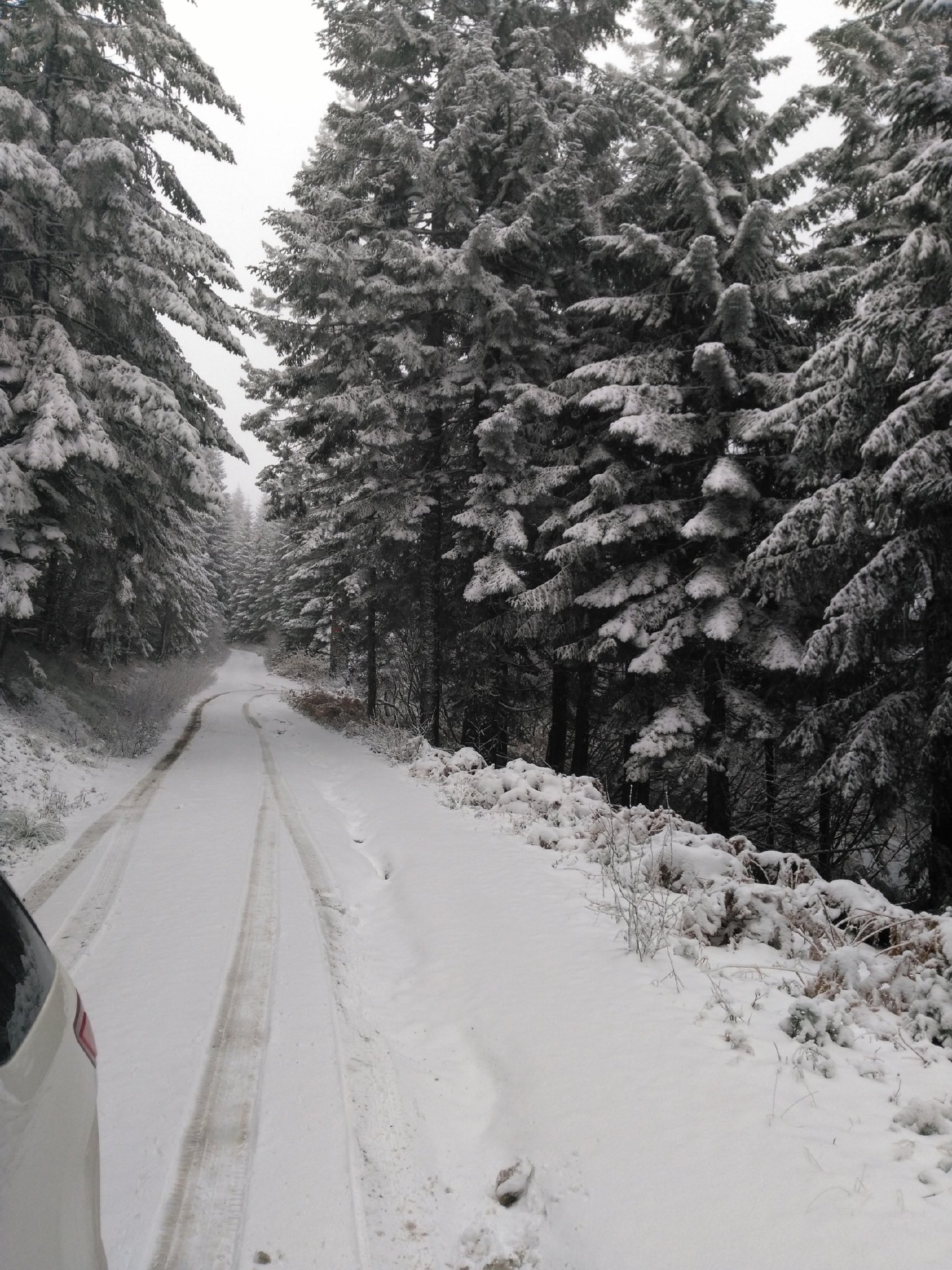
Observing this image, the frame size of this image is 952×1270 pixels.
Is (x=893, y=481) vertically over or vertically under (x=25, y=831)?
over

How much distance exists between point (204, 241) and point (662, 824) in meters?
14.1

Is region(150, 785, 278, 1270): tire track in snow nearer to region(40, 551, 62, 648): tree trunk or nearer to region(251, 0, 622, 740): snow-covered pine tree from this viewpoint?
region(251, 0, 622, 740): snow-covered pine tree

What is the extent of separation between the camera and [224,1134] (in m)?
3.12

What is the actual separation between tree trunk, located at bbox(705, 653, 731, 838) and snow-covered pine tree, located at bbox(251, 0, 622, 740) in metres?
6.13

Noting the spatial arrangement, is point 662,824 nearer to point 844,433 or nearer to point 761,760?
point 844,433

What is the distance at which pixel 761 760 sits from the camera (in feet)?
Answer: 45.8

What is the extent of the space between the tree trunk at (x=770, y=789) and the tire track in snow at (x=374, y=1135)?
928cm

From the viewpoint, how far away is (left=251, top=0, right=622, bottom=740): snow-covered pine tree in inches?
510

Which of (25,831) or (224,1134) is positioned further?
(25,831)

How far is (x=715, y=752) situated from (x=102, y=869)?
849 centimetres

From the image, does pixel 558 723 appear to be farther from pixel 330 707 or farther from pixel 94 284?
pixel 94 284

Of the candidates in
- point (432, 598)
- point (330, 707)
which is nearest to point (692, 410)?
point (432, 598)

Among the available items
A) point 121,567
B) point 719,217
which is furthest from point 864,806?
point 121,567

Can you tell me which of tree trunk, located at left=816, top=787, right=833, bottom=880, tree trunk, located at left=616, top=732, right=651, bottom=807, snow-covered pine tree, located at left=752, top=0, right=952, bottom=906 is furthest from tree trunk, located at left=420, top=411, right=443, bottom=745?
tree trunk, located at left=816, top=787, right=833, bottom=880
